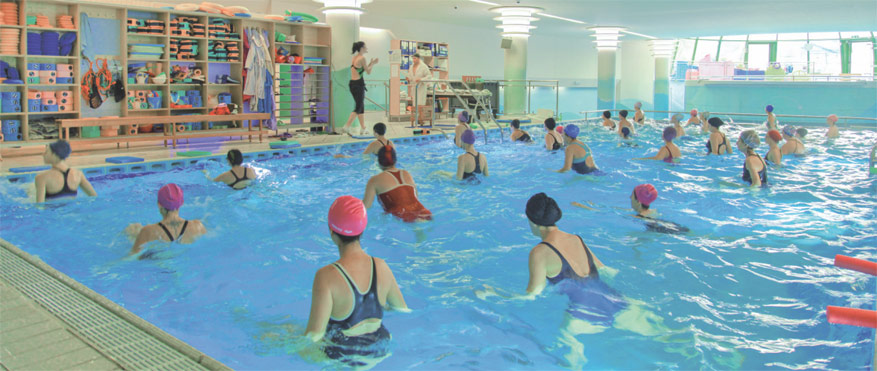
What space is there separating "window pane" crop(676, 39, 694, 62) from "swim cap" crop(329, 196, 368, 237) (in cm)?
3050

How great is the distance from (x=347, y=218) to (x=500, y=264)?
8.74ft

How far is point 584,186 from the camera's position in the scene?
8.48 meters

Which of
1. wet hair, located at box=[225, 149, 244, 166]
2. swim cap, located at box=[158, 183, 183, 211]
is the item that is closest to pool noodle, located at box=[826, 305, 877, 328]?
swim cap, located at box=[158, 183, 183, 211]

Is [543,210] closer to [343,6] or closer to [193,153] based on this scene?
[193,153]

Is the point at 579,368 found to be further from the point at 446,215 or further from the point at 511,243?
the point at 446,215

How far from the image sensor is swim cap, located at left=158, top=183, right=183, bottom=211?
4.41m

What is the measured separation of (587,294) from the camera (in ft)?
11.6

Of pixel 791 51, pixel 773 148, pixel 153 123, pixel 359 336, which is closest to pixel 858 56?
pixel 791 51

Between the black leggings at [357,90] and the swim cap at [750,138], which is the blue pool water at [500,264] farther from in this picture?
the black leggings at [357,90]

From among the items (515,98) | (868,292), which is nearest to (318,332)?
(868,292)

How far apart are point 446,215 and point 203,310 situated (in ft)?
10.1

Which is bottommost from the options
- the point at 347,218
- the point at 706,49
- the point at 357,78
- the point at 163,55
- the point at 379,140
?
the point at 347,218

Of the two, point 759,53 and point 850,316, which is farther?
point 759,53

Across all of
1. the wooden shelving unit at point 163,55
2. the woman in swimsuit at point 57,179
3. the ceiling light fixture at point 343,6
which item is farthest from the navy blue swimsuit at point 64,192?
the ceiling light fixture at point 343,6
